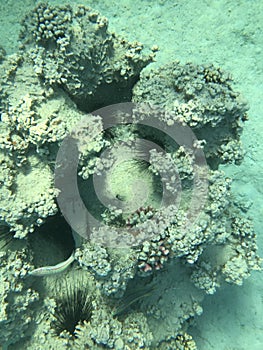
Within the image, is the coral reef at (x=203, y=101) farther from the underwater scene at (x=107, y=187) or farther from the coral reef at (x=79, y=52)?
the coral reef at (x=79, y=52)

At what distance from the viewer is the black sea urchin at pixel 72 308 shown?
3463mm

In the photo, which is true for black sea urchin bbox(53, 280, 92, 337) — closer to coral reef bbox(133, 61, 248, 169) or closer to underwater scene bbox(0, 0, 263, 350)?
underwater scene bbox(0, 0, 263, 350)

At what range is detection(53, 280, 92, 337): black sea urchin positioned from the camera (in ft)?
11.4

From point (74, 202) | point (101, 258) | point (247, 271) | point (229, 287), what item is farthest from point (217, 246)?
point (74, 202)

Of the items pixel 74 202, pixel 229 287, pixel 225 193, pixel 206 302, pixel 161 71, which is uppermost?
pixel 161 71

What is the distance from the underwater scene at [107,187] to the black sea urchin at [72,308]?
0.01m

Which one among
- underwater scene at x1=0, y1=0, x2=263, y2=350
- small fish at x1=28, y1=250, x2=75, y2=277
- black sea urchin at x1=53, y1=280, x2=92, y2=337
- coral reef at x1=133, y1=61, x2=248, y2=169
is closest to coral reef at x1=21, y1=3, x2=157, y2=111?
underwater scene at x1=0, y1=0, x2=263, y2=350

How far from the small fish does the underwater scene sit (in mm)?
17

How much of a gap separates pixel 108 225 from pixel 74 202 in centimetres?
43

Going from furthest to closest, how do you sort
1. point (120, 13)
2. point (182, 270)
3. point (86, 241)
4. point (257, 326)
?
point (120, 13) < point (257, 326) < point (182, 270) < point (86, 241)

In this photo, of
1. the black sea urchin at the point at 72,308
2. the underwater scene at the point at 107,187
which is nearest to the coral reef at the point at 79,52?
the underwater scene at the point at 107,187

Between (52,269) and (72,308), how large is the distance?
0.50 meters

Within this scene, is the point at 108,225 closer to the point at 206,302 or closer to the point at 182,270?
the point at 182,270

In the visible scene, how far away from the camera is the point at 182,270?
398 centimetres
